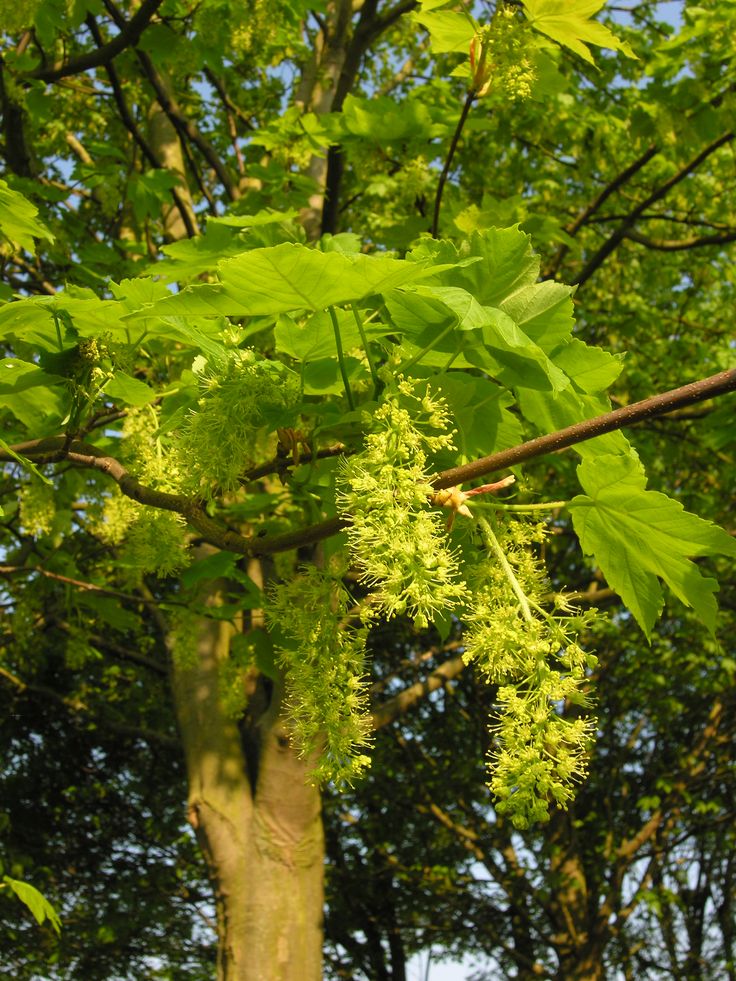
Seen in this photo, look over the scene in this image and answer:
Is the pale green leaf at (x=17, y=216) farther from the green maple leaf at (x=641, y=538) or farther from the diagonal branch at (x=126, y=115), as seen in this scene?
the diagonal branch at (x=126, y=115)

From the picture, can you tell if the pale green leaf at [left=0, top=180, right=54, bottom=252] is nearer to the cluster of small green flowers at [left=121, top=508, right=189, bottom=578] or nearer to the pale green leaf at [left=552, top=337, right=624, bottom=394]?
the cluster of small green flowers at [left=121, top=508, right=189, bottom=578]

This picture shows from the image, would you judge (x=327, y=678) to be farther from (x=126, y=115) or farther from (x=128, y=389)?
(x=126, y=115)

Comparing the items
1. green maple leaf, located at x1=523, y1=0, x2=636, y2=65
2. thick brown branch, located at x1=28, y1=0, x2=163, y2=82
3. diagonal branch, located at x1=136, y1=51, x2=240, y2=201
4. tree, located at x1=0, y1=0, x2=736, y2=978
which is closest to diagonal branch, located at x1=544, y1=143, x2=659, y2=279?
tree, located at x1=0, y1=0, x2=736, y2=978

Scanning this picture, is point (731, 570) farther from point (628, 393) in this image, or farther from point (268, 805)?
point (268, 805)

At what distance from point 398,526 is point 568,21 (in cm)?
214

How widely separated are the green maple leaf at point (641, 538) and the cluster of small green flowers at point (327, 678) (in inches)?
19.4

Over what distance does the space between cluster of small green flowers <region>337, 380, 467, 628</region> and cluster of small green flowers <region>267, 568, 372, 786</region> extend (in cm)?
23

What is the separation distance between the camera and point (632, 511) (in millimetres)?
1709

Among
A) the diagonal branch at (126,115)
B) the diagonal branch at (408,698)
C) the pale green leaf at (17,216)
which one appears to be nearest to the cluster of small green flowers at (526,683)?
the pale green leaf at (17,216)

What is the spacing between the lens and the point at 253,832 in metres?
5.24

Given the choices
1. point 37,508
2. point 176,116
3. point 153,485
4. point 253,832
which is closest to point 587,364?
point 153,485

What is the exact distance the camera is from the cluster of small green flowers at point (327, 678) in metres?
1.64

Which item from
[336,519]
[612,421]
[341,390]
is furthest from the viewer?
[341,390]

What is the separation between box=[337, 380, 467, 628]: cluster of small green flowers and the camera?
144cm
